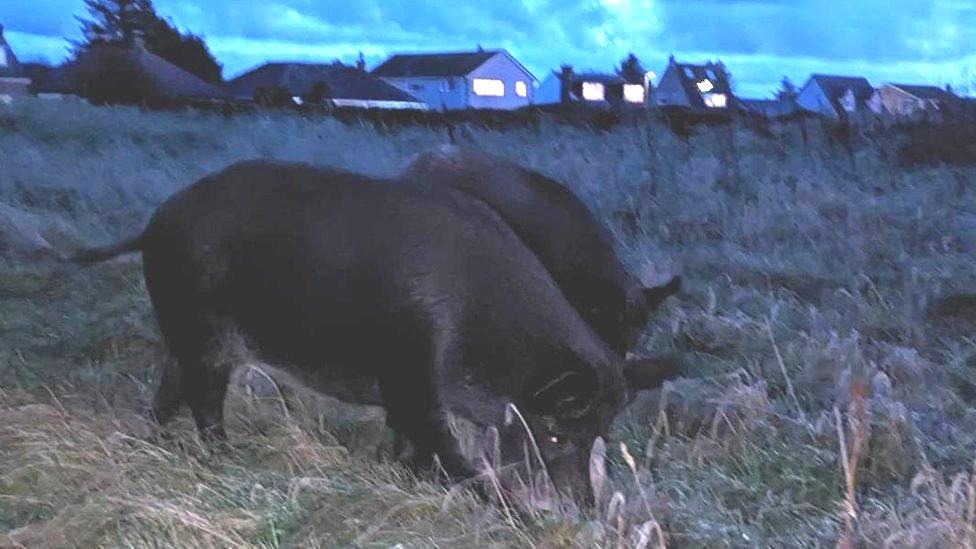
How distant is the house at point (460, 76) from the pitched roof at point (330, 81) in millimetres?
9351

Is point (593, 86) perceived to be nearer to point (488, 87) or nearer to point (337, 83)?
point (337, 83)

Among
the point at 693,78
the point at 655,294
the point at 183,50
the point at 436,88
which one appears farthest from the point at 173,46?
the point at 655,294

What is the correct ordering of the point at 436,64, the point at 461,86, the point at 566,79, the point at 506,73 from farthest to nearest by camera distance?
the point at 506,73 → the point at 436,64 → the point at 461,86 → the point at 566,79

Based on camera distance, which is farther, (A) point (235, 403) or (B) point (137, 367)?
(B) point (137, 367)

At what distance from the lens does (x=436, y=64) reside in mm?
59406

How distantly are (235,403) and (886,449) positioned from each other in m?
2.85

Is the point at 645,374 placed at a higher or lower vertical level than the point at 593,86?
lower

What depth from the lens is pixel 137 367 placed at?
6328mm

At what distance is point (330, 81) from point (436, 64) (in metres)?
17.8

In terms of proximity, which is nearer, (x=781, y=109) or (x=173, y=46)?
(x=781, y=109)

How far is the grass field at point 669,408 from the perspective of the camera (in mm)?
3990

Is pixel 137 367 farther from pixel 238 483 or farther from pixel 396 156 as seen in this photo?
pixel 396 156

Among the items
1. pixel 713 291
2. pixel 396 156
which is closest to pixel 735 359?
pixel 713 291

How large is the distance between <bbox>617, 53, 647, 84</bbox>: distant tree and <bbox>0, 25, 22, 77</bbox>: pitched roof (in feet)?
102
